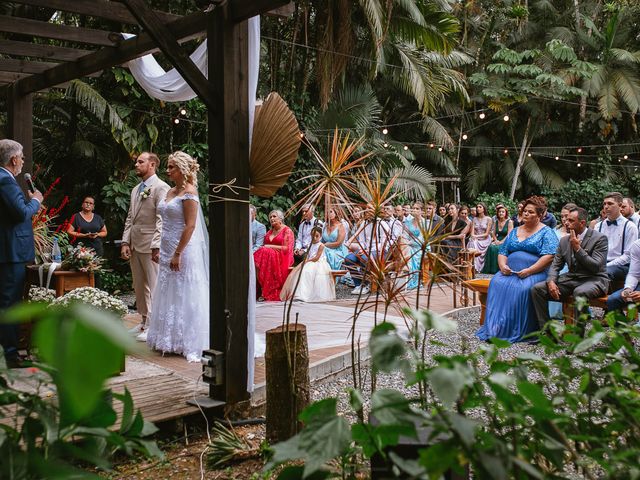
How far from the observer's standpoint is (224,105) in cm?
413

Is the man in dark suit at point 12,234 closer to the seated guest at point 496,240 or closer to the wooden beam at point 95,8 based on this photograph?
the wooden beam at point 95,8

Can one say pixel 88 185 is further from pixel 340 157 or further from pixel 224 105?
pixel 340 157

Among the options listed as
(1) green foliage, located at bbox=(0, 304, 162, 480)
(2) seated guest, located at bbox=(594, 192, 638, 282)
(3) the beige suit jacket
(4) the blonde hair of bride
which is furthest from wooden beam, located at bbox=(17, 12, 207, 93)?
(2) seated guest, located at bbox=(594, 192, 638, 282)

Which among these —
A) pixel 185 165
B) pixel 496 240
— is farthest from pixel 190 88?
pixel 496 240

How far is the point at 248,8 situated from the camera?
4.06 metres

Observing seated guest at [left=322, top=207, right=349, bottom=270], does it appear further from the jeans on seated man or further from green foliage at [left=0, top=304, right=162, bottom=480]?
green foliage at [left=0, top=304, right=162, bottom=480]

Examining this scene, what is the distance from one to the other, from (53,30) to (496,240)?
11.8m

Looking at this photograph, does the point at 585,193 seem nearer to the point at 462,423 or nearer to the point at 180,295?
the point at 180,295

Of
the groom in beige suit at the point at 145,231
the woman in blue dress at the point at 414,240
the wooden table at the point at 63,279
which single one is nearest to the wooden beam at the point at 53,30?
the groom in beige suit at the point at 145,231

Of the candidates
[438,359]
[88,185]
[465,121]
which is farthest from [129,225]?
[465,121]

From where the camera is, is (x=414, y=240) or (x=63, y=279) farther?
(x=63, y=279)

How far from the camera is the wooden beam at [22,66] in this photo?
6.97m

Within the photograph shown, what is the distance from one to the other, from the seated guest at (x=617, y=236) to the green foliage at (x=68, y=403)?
7.27 m

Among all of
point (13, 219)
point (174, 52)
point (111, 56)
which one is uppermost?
point (111, 56)
